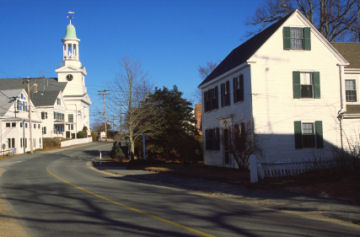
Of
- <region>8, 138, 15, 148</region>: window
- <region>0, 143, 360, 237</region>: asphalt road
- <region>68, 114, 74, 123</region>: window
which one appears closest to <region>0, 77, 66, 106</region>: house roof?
<region>68, 114, 74, 123</region>: window

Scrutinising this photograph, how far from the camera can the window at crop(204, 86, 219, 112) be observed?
91.7 ft

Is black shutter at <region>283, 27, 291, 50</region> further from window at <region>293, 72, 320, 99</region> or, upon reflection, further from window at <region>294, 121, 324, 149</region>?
window at <region>294, 121, 324, 149</region>

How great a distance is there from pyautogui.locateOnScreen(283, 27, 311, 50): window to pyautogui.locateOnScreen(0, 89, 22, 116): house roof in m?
42.6

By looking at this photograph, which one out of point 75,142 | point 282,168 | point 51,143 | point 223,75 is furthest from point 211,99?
point 75,142

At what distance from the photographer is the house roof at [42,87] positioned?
70.9m

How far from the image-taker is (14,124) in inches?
2083

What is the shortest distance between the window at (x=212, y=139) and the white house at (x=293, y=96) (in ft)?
13.1

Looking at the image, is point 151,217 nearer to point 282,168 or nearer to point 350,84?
point 282,168

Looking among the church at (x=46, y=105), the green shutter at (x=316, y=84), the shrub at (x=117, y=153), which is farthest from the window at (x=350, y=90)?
the church at (x=46, y=105)

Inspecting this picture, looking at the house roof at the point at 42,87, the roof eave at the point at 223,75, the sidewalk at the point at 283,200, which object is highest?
the house roof at the point at 42,87

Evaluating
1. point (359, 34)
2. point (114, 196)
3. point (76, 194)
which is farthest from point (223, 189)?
point (359, 34)

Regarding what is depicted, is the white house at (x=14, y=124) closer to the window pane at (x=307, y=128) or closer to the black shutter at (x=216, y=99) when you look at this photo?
the black shutter at (x=216, y=99)

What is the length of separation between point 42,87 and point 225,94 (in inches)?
2659

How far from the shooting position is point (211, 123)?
1136 inches
